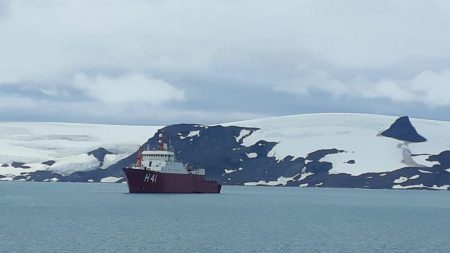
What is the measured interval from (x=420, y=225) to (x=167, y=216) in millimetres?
26269

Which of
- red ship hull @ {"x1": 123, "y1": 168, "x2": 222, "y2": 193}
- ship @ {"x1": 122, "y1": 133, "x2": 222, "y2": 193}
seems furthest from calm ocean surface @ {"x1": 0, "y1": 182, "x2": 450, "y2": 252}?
ship @ {"x1": 122, "y1": 133, "x2": 222, "y2": 193}

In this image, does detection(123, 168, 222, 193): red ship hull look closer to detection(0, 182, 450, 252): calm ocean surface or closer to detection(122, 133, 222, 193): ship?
detection(122, 133, 222, 193): ship

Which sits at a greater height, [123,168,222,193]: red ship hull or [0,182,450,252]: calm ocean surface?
[123,168,222,193]: red ship hull

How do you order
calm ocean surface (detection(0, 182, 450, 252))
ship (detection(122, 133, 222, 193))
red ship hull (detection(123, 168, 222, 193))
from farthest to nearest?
1. ship (detection(122, 133, 222, 193))
2. red ship hull (detection(123, 168, 222, 193))
3. calm ocean surface (detection(0, 182, 450, 252))

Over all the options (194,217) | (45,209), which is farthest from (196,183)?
(194,217)

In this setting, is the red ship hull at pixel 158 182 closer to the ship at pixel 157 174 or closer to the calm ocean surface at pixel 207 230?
the ship at pixel 157 174

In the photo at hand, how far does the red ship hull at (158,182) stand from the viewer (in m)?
118

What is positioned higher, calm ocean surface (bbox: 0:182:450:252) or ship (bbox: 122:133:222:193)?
ship (bbox: 122:133:222:193)

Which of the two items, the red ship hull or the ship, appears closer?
the red ship hull

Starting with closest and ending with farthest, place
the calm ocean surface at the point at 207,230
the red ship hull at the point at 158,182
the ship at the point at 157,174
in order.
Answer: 1. the calm ocean surface at the point at 207,230
2. the red ship hull at the point at 158,182
3. the ship at the point at 157,174

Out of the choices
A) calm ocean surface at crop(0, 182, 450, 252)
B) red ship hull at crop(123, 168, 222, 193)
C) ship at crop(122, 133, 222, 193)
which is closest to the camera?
calm ocean surface at crop(0, 182, 450, 252)

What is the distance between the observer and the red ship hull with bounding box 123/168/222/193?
118438 millimetres

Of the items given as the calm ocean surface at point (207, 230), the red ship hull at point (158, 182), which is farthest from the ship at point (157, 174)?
the calm ocean surface at point (207, 230)

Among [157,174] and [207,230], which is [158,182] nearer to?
[157,174]
